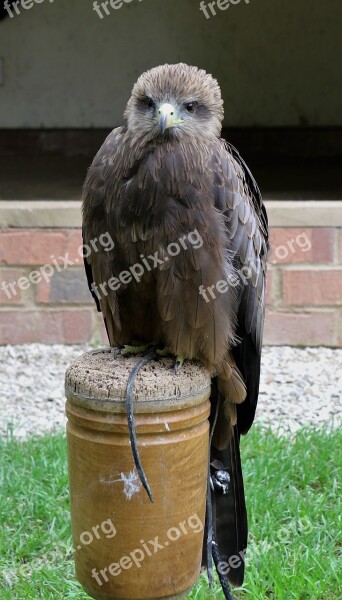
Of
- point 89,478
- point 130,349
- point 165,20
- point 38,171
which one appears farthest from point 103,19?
point 89,478

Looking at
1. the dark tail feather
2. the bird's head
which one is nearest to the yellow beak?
the bird's head

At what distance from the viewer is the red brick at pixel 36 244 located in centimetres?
505

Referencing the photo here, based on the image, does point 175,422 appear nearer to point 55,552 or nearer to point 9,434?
point 55,552

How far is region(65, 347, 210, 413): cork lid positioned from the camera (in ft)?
6.25

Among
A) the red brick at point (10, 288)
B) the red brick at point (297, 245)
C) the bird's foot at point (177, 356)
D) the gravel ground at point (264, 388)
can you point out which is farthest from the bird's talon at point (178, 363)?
the red brick at point (10, 288)

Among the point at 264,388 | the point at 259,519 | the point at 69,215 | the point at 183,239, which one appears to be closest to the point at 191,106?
the point at 183,239

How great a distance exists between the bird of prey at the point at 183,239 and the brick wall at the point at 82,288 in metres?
2.52

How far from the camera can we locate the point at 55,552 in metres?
3.11

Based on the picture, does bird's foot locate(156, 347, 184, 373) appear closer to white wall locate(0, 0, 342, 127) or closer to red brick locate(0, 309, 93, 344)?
red brick locate(0, 309, 93, 344)

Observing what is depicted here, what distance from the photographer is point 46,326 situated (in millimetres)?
5219

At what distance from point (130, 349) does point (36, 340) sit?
2.94 meters

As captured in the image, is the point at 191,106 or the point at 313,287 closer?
the point at 191,106

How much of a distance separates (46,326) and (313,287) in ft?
5.42

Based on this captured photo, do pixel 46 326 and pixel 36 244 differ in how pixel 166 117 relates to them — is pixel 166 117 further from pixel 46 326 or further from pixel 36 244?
pixel 46 326
